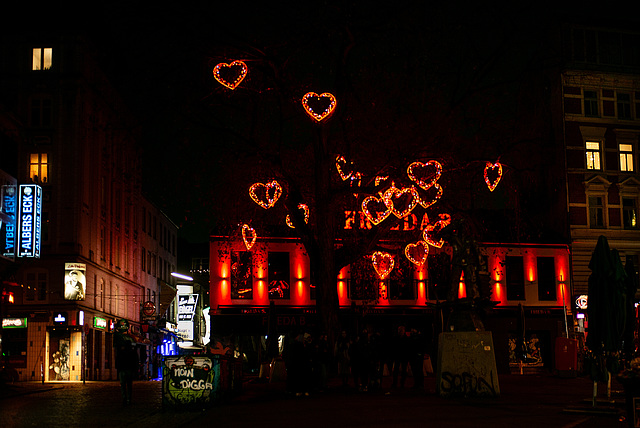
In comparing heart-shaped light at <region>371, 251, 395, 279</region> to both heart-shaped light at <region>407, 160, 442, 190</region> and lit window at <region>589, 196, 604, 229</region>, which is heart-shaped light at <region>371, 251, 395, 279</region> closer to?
heart-shaped light at <region>407, 160, 442, 190</region>

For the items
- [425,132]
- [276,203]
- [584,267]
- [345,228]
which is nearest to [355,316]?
[584,267]

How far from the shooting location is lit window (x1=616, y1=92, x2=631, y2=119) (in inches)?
2026

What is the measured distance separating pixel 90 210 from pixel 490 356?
120ft

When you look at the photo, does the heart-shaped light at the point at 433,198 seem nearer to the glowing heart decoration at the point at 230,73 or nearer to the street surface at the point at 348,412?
the street surface at the point at 348,412

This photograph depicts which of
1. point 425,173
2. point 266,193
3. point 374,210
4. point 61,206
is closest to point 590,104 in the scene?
point 374,210

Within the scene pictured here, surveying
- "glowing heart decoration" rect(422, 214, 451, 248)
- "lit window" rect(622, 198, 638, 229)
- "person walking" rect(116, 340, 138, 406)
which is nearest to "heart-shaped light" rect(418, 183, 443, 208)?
"glowing heart decoration" rect(422, 214, 451, 248)

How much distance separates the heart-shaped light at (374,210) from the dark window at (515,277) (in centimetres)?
2564

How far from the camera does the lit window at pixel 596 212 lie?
50344mm

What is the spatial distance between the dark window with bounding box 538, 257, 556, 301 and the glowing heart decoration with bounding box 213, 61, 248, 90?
31670mm

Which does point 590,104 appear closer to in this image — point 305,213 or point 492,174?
point 492,174

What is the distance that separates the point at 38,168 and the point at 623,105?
33010 millimetres

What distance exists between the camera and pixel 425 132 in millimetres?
24438

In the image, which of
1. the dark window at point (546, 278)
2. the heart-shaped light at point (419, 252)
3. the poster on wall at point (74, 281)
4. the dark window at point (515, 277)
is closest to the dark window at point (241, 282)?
the poster on wall at point (74, 281)

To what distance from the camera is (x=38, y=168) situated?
160 ft
